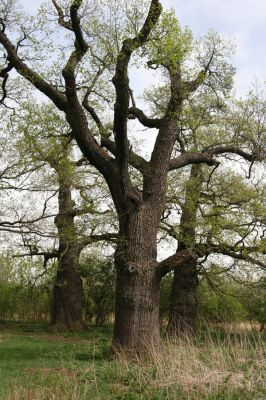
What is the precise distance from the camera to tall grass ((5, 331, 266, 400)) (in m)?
6.63

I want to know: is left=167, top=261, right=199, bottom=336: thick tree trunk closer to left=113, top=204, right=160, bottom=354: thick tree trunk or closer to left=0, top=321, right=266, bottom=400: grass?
left=113, top=204, right=160, bottom=354: thick tree trunk

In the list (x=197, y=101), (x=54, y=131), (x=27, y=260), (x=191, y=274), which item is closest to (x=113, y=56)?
(x=54, y=131)

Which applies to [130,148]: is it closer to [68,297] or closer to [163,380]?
[163,380]

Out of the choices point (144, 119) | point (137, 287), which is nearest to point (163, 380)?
point (137, 287)

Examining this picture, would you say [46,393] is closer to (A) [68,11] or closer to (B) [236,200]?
(A) [68,11]

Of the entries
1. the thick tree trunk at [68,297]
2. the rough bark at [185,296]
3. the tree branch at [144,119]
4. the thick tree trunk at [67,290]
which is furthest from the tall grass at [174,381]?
the thick tree trunk at [68,297]

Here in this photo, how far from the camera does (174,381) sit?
23.4 feet

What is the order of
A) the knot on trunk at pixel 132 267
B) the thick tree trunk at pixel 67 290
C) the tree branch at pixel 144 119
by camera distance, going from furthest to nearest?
the thick tree trunk at pixel 67 290, the tree branch at pixel 144 119, the knot on trunk at pixel 132 267

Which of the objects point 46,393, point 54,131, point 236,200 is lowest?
point 46,393

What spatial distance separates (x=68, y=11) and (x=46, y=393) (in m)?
8.42

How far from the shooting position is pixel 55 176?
55.1ft

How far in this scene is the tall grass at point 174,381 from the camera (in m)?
6.63

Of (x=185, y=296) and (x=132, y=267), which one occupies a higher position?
(x=185, y=296)

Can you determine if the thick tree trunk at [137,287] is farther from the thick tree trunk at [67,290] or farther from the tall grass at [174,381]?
the thick tree trunk at [67,290]
